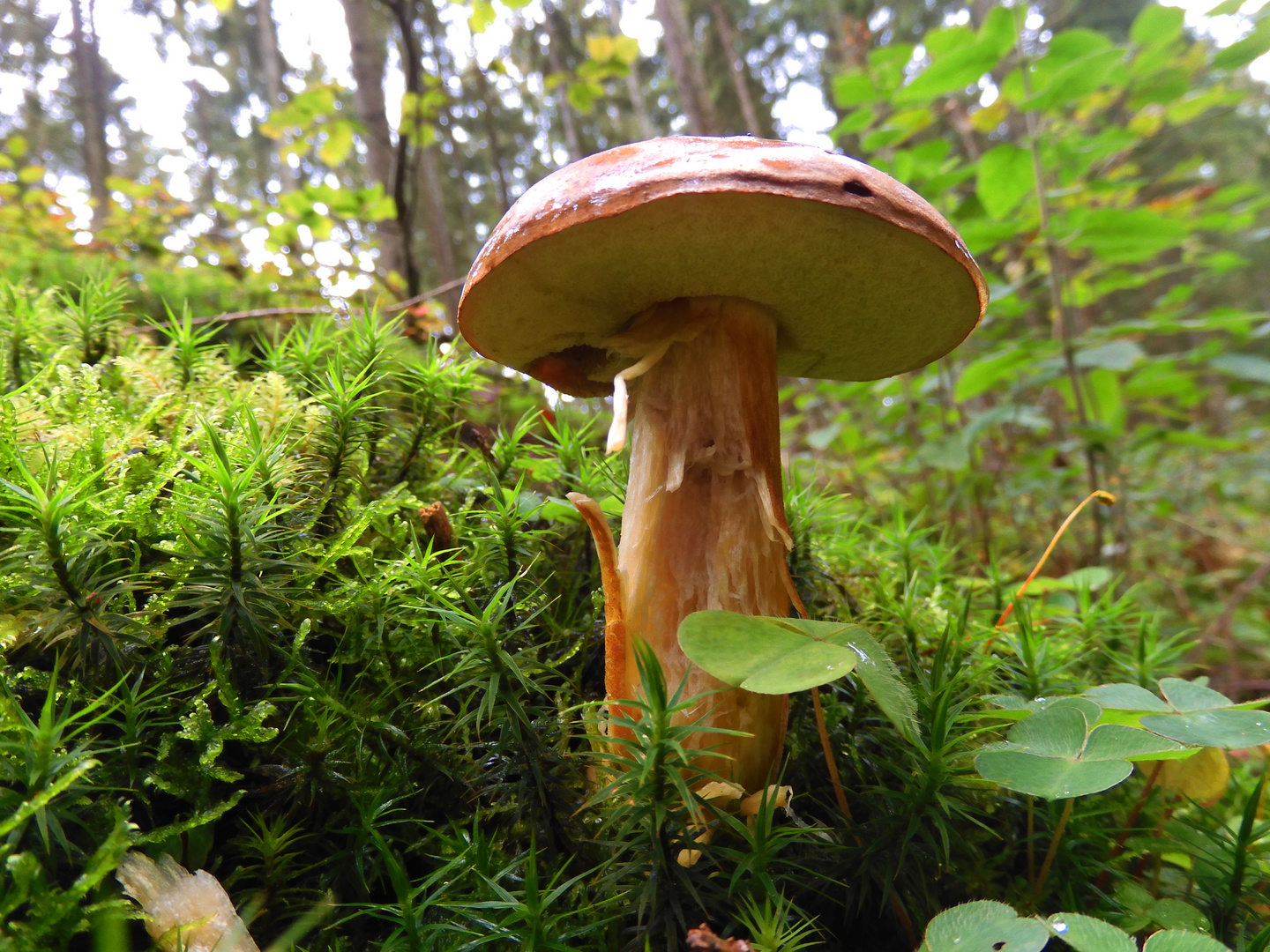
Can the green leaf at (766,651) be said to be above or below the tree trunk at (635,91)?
below

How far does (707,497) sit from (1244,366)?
116 inches

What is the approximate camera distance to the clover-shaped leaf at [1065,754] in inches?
36.2

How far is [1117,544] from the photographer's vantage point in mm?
3244

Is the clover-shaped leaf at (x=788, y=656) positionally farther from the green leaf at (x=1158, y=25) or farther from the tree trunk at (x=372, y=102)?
the tree trunk at (x=372, y=102)

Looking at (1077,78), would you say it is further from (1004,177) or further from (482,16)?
(482,16)

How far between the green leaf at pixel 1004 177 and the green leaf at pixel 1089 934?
265cm

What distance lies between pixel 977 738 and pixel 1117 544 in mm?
2636

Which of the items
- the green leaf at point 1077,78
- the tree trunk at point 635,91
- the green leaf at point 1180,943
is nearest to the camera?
the green leaf at point 1180,943

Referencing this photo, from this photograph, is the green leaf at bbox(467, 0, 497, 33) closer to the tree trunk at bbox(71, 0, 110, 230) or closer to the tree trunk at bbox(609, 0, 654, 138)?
the tree trunk at bbox(609, 0, 654, 138)

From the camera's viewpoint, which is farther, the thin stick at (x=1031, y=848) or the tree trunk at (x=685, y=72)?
the tree trunk at (x=685, y=72)

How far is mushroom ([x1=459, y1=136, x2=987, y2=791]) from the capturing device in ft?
3.23

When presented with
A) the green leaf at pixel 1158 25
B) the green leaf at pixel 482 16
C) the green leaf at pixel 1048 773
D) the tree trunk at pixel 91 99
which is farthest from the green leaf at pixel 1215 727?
the tree trunk at pixel 91 99

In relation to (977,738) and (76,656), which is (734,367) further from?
(76,656)

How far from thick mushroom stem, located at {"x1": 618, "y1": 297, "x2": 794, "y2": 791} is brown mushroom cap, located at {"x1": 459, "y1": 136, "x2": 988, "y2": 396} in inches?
4.7
